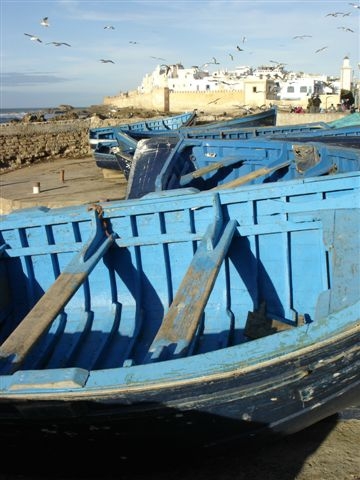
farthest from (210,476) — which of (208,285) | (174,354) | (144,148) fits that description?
(144,148)

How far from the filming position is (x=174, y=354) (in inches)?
142

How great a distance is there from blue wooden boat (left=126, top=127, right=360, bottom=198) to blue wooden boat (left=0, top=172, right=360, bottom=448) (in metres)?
3.27

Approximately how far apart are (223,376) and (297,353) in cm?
50

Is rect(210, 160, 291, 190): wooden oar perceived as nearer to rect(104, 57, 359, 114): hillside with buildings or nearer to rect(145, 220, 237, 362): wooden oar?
rect(145, 220, 237, 362): wooden oar

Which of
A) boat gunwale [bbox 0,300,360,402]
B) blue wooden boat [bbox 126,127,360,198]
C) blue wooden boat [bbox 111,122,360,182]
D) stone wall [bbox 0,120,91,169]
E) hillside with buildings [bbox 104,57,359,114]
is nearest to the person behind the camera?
boat gunwale [bbox 0,300,360,402]

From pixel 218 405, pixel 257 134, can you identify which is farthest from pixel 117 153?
pixel 218 405

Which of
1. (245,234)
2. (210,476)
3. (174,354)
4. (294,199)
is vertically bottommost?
(210,476)

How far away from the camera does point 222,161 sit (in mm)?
10188

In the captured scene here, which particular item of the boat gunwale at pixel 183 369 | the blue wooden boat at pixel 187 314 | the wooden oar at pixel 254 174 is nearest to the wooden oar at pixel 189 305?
the blue wooden boat at pixel 187 314

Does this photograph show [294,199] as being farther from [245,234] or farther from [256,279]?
[256,279]

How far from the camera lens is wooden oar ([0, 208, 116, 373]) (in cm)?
368

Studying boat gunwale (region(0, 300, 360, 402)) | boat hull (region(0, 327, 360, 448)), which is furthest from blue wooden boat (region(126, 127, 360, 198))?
boat gunwale (region(0, 300, 360, 402))

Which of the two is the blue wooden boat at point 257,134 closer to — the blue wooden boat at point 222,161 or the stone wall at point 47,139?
the blue wooden boat at point 222,161

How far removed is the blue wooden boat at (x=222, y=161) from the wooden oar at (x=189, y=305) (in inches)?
156
